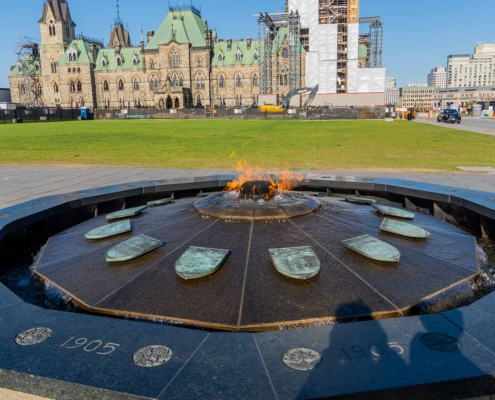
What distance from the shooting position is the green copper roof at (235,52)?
77500 mm

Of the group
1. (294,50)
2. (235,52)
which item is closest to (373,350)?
(294,50)

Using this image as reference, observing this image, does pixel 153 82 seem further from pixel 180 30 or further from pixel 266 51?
pixel 266 51

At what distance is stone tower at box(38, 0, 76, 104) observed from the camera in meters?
83.1

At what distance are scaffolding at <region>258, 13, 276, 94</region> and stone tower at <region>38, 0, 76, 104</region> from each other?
4407 cm

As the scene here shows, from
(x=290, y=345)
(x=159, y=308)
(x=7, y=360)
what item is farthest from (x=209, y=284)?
(x=7, y=360)

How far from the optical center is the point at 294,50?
63.3 m

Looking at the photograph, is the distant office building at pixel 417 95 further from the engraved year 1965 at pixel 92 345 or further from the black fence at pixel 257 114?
the engraved year 1965 at pixel 92 345

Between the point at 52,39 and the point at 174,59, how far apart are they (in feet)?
91.7

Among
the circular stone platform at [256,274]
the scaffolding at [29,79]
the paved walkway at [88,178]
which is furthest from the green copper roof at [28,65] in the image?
the circular stone platform at [256,274]

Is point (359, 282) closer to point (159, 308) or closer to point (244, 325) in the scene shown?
point (244, 325)

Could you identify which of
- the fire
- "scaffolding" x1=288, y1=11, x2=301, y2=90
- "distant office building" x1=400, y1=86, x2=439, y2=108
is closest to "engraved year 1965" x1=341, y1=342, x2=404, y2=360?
the fire

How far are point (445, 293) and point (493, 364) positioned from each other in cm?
132

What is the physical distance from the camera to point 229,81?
77.8 meters

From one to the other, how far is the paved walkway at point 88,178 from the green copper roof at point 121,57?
76.9 metres
